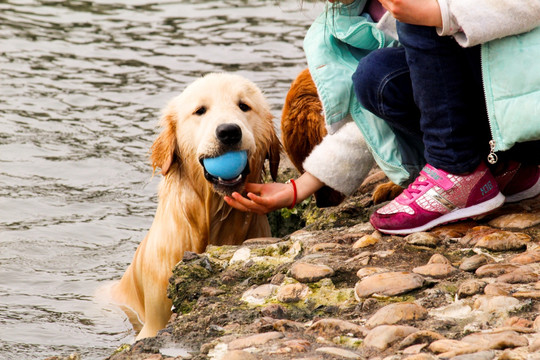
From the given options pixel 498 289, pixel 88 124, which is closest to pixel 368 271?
pixel 498 289

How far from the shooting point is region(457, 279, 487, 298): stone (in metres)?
3.03

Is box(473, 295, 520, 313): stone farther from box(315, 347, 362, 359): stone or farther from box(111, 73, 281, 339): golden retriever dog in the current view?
box(111, 73, 281, 339): golden retriever dog

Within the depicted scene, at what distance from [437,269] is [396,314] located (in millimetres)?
456

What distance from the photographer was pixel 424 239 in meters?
3.65

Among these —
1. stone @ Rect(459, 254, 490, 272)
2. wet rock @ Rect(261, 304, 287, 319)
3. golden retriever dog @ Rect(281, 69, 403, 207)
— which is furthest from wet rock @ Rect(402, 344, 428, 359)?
golden retriever dog @ Rect(281, 69, 403, 207)

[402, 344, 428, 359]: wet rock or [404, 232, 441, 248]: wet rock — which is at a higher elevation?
[402, 344, 428, 359]: wet rock

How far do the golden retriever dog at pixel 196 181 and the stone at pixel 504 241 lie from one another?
4.79 feet

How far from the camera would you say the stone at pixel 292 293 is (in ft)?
10.7

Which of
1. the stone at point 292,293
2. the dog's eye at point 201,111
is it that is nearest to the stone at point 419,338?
the stone at point 292,293

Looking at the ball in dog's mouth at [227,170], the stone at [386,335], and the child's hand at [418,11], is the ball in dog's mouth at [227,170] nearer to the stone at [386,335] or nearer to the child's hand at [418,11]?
the child's hand at [418,11]

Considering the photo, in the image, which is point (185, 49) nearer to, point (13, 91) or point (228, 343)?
point (13, 91)

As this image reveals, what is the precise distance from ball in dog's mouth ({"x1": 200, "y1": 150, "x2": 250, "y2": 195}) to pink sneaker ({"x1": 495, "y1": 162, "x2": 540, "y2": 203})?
4.34ft

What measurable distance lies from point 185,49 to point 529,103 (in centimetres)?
732

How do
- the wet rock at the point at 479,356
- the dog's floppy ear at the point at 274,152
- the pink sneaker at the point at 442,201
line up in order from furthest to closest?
the dog's floppy ear at the point at 274,152, the pink sneaker at the point at 442,201, the wet rock at the point at 479,356
